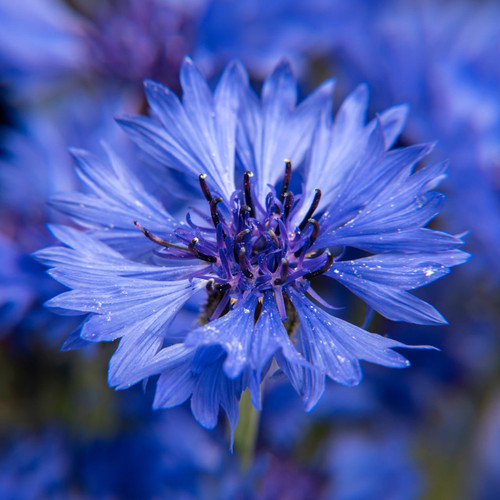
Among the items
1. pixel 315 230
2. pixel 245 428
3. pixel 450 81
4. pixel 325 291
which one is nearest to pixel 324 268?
pixel 315 230

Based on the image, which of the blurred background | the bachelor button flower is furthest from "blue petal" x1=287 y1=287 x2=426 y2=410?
the blurred background

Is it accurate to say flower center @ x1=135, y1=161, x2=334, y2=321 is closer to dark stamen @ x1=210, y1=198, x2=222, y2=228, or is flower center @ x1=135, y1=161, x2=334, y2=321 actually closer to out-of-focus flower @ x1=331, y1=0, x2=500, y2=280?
dark stamen @ x1=210, y1=198, x2=222, y2=228

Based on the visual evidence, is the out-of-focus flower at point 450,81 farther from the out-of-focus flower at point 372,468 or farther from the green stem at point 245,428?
the green stem at point 245,428

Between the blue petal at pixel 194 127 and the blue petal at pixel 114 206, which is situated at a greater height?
the blue petal at pixel 194 127

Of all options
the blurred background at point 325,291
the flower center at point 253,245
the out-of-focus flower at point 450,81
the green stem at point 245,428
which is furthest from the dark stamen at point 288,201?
the out-of-focus flower at point 450,81

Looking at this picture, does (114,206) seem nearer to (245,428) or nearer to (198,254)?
(198,254)

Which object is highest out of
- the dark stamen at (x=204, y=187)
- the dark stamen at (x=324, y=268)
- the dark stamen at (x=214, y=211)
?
the dark stamen at (x=204, y=187)
